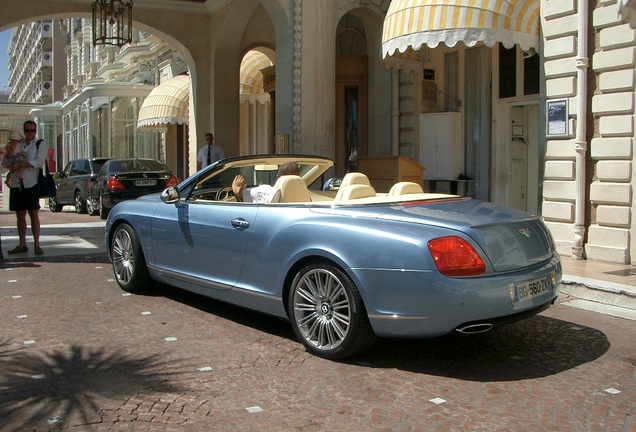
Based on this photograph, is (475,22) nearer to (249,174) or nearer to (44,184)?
(249,174)

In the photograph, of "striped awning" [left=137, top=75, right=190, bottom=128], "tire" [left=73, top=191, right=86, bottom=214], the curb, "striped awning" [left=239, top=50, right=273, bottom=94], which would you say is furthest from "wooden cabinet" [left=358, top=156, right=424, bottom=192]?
"striped awning" [left=137, top=75, right=190, bottom=128]

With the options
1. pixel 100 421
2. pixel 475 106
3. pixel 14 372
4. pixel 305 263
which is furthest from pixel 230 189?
pixel 475 106

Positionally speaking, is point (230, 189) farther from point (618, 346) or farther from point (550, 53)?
point (550, 53)

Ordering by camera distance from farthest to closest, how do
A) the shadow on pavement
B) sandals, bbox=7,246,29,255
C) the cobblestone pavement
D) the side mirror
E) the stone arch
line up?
the stone arch → sandals, bbox=7,246,29,255 → the side mirror → the shadow on pavement → the cobblestone pavement

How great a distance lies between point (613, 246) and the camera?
29.8ft

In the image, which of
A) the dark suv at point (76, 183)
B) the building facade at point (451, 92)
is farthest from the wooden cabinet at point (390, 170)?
the dark suv at point (76, 183)

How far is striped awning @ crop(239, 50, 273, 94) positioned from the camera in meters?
22.7

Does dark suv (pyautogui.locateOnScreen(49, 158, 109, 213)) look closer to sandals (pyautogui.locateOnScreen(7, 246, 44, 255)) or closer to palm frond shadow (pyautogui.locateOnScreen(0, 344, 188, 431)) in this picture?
sandals (pyautogui.locateOnScreen(7, 246, 44, 255))

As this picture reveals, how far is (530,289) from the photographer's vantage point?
4836 mm

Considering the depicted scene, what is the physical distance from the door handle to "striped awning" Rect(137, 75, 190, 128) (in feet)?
59.3

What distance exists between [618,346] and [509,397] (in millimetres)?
1700

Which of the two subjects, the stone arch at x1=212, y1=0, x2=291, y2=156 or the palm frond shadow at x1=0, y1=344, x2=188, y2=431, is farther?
the stone arch at x1=212, y1=0, x2=291, y2=156

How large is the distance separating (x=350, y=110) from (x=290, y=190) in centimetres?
1078

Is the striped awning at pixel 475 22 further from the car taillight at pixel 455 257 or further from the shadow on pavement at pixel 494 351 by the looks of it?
the car taillight at pixel 455 257
